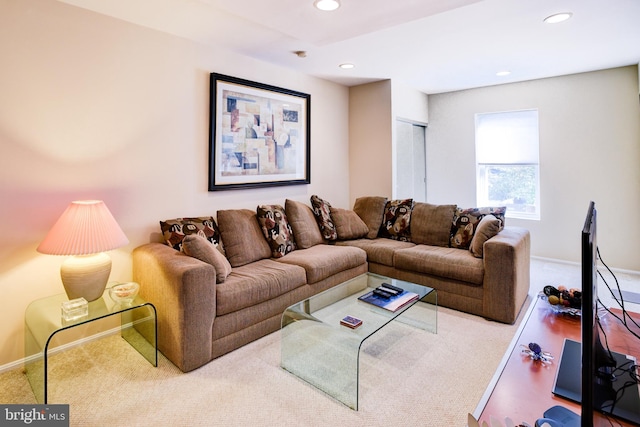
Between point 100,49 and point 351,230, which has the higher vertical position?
point 100,49

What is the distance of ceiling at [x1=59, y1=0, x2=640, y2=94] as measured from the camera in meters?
2.37

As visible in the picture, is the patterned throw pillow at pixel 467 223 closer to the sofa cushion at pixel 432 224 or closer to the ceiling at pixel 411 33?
the sofa cushion at pixel 432 224

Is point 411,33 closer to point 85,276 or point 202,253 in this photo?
point 202,253

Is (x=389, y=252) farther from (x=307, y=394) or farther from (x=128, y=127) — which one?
(x=128, y=127)

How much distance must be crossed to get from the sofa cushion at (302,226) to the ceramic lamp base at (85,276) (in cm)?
175

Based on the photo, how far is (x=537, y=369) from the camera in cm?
125

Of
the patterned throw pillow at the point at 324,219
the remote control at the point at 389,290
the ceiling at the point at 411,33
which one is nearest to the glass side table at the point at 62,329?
the remote control at the point at 389,290

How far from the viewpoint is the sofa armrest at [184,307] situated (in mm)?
2152

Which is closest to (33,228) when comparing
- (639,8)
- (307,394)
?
(307,394)

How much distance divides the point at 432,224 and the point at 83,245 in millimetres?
3095

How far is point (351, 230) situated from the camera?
3.93 m

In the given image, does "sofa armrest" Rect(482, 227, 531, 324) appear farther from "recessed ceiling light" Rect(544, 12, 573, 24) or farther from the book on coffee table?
"recessed ceiling light" Rect(544, 12, 573, 24)

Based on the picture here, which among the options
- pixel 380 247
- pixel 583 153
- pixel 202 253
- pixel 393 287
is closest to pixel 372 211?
pixel 380 247

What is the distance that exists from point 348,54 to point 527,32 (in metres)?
1.57
